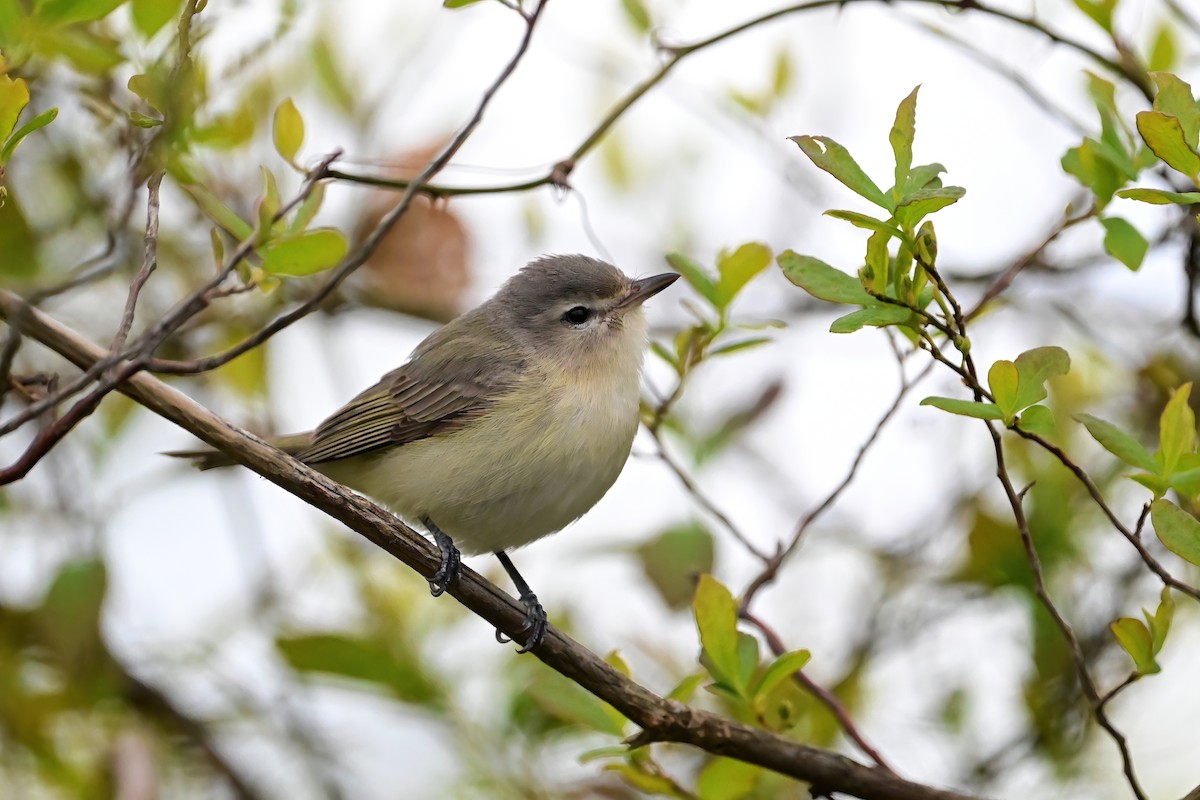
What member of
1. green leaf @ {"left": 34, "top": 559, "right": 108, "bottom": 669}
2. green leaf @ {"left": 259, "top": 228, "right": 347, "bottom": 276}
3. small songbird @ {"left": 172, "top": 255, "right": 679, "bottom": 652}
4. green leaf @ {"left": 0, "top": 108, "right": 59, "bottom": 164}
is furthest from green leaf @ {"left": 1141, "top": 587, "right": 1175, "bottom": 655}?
green leaf @ {"left": 34, "top": 559, "right": 108, "bottom": 669}

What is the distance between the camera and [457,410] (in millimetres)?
3637

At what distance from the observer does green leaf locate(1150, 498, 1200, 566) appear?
1870mm

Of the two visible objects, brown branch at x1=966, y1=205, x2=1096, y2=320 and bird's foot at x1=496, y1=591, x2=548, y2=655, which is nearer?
brown branch at x1=966, y1=205, x2=1096, y2=320

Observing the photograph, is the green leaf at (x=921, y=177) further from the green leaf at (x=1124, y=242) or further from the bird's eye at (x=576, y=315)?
the bird's eye at (x=576, y=315)

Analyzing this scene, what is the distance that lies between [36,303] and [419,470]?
1680 millimetres

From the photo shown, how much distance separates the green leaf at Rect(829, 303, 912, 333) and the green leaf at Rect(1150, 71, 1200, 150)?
1.60 feet

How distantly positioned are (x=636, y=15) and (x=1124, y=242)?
1.45 m

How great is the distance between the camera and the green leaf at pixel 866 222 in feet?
6.23

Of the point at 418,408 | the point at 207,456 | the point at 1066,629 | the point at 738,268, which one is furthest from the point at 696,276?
the point at 207,456

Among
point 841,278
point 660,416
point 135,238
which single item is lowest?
point 841,278

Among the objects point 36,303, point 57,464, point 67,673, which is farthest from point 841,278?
point 57,464

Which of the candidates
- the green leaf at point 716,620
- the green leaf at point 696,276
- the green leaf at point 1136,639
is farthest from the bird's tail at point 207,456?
the green leaf at point 1136,639

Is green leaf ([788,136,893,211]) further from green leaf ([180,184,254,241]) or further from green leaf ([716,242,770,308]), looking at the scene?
green leaf ([180,184,254,241])

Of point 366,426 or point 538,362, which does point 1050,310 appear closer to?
point 538,362
